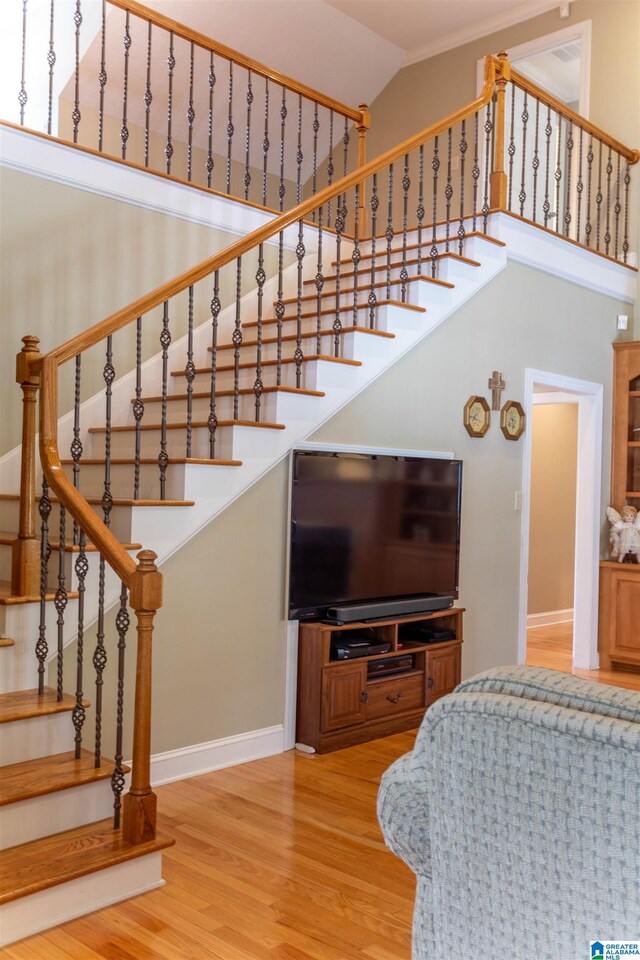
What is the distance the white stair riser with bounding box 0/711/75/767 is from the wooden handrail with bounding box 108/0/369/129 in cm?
357

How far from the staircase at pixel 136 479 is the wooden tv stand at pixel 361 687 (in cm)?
90

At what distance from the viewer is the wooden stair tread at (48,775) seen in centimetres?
269

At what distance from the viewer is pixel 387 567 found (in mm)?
4684

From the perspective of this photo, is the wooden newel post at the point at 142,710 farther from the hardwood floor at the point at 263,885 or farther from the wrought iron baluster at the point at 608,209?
the wrought iron baluster at the point at 608,209

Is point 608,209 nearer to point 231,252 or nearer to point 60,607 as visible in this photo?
point 231,252

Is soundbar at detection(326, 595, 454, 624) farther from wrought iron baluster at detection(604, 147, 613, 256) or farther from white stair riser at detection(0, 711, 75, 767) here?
wrought iron baluster at detection(604, 147, 613, 256)

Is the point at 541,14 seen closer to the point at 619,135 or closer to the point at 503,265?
the point at 619,135

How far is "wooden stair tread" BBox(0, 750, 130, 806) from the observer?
2690 millimetres

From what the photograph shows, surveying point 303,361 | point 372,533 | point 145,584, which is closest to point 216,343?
point 303,361

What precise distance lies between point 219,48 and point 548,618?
566 centimetres

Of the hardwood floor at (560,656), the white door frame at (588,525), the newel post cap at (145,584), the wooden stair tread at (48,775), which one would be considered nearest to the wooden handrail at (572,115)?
the white door frame at (588,525)

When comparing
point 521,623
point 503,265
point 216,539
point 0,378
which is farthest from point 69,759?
point 503,265

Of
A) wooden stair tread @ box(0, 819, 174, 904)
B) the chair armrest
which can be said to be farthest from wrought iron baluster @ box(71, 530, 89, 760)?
the chair armrest
